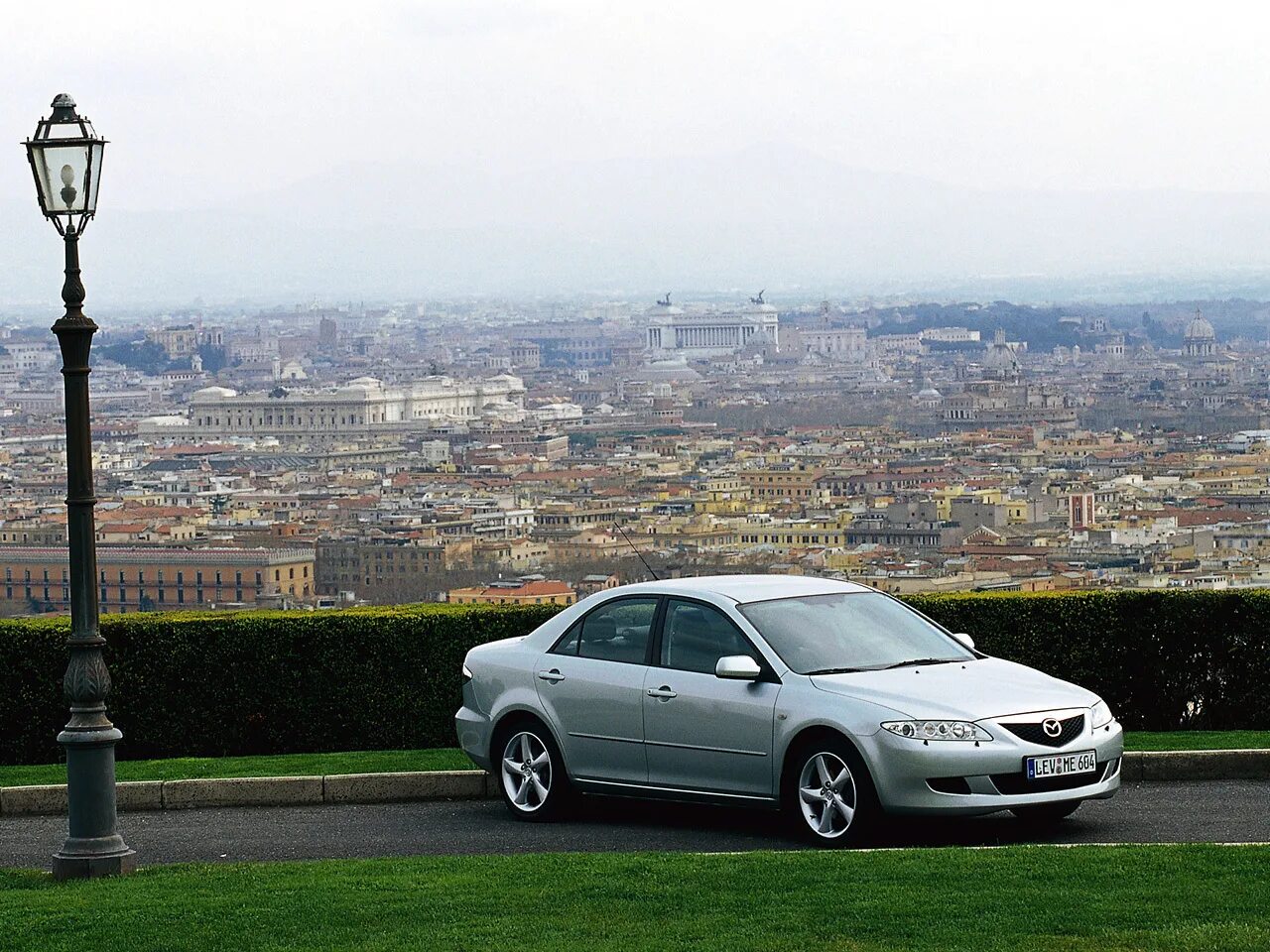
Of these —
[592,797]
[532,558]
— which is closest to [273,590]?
[532,558]

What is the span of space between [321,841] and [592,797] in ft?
4.57

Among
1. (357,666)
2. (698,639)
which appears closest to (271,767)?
(357,666)

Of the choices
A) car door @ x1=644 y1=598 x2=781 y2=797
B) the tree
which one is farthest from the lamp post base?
the tree

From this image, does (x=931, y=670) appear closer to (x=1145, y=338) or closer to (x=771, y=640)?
(x=771, y=640)

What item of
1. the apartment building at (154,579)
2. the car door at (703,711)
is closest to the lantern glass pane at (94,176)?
the car door at (703,711)

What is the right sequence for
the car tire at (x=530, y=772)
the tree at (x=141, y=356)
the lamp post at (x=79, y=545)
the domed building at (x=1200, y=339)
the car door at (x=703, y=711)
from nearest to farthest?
the lamp post at (x=79, y=545)
the car door at (x=703, y=711)
the car tire at (x=530, y=772)
the domed building at (x=1200, y=339)
the tree at (x=141, y=356)

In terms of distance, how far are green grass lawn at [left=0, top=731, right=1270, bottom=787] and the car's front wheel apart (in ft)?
3.70

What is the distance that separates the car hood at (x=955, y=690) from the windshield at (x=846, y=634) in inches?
6.0

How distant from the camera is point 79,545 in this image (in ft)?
28.6

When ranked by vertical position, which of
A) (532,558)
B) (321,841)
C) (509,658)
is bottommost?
(532,558)

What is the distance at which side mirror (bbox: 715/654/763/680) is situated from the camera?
910 centimetres

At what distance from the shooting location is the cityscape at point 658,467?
60219 millimetres

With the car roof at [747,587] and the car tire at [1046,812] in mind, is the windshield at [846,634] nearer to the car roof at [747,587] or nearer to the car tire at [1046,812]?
the car roof at [747,587]

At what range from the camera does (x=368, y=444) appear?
→ 13450 cm
